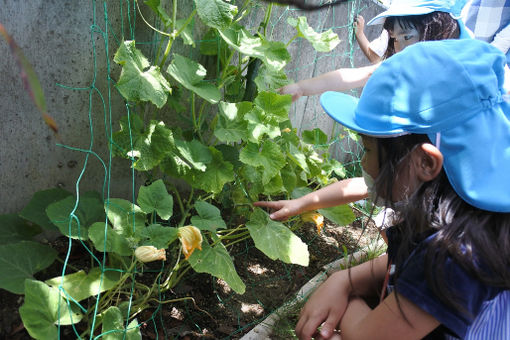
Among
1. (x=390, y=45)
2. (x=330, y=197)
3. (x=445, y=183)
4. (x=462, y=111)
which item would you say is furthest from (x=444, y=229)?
(x=390, y=45)

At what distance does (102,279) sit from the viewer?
4.36 feet

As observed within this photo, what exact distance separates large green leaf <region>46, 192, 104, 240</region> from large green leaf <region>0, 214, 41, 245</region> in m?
0.19

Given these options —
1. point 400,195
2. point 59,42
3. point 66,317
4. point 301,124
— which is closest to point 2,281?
point 66,317

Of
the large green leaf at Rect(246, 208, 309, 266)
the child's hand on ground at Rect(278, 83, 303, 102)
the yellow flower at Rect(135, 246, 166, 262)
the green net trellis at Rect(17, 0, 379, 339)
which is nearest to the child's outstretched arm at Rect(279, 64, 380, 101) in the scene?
the child's hand on ground at Rect(278, 83, 303, 102)

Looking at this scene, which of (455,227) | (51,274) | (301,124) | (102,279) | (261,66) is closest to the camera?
(455,227)

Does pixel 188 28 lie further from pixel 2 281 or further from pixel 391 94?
pixel 2 281

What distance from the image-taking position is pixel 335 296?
1.32 meters

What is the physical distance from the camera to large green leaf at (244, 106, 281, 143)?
162 cm

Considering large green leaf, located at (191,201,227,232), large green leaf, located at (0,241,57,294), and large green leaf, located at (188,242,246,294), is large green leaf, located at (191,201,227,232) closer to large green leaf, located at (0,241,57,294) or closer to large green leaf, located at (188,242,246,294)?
large green leaf, located at (188,242,246,294)

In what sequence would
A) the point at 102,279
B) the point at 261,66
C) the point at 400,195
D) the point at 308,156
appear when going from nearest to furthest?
the point at 400,195 → the point at 102,279 → the point at 261,66 → the point at 308,156

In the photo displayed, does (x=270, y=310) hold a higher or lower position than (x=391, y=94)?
lower

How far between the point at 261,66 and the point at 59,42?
0.75 metres

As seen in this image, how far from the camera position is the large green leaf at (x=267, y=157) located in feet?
5.38

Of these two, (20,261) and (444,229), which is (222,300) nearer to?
(20,261)
